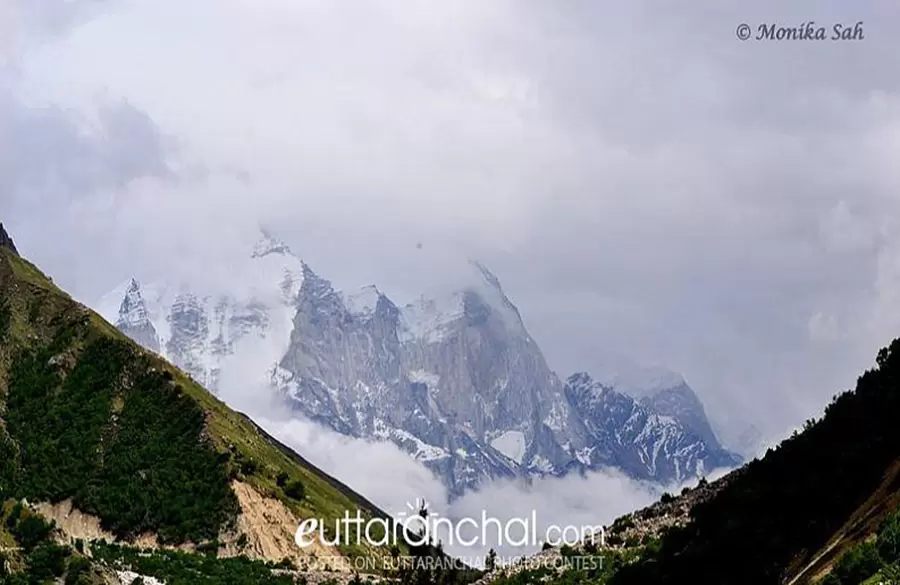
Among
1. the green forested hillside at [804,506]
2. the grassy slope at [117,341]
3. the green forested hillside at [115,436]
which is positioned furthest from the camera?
the grassy slope at [117,341]

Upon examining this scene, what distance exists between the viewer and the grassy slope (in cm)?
12069

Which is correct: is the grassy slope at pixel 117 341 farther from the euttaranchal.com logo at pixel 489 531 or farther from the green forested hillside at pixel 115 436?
the euttaranchal.com logo at pixel 489 531

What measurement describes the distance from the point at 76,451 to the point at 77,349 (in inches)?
738

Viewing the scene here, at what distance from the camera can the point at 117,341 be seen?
134 meters

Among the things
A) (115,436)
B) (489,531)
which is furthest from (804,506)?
(115,436)

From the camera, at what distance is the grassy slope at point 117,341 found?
12069 cm

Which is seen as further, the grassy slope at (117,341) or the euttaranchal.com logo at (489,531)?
the grassy slope at (117,341)

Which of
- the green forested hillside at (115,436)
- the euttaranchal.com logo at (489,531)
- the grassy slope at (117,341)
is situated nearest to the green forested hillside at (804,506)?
the euttaranchal.com logo at (489,531)

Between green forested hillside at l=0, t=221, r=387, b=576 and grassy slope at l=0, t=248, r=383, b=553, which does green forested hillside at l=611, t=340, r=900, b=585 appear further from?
grassy slope at l=0, t=248, r=383, b=553

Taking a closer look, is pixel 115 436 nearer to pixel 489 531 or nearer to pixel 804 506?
pixel 489 531

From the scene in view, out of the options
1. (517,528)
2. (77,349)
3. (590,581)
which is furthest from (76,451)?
(590,581)

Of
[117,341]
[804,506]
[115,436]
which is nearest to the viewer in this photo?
[804,506]

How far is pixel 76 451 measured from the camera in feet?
383

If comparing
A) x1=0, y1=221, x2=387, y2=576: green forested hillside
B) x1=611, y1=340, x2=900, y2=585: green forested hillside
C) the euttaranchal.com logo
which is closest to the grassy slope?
x1=0, y1=221, x2=387, y2=576: green forested hillside
